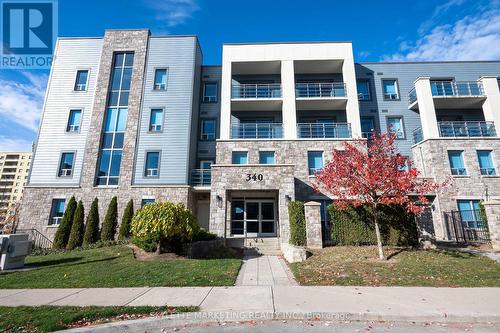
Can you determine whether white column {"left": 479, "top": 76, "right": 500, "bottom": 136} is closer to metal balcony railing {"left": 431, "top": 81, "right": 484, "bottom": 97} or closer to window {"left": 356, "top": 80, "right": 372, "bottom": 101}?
metal balcony railing {"left": 431, "top": 81, "right": 484, "bottom": 97}

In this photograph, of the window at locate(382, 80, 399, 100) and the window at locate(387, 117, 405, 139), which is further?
the window at locate(382, 80, 399, 100)

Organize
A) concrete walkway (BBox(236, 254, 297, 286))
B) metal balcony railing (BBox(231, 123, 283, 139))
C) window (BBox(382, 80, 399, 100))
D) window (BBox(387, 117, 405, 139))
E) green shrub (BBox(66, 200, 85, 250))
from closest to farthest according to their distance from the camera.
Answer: concrete walkway (BBox(236, 254, 297, 286)) < green shrub (BBox(66, 200, 85, 250)) < metal balcony railing (BBox(231, 123, 283, 139)) < window (BBox(387, 117, 405, 139)) < window (BBox(382, 80, 399, 100))

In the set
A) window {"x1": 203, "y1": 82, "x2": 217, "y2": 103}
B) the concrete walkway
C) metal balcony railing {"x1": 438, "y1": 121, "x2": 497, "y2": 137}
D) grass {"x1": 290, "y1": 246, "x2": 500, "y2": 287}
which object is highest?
window {"x1": 203, "y1": 82, "x2": 217, "y2": 103}

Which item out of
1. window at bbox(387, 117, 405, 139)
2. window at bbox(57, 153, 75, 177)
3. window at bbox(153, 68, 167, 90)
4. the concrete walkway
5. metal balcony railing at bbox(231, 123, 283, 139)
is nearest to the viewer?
the concrete walkway

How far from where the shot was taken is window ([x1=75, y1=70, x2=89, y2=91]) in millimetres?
21719

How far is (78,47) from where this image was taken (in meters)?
22.6

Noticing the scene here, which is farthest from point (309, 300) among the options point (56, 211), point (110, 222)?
point (56, 211)

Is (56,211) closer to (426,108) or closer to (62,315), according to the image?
(62,315)

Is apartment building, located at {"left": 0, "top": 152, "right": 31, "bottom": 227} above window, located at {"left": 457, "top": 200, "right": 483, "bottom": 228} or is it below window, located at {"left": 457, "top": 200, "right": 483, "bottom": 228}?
above

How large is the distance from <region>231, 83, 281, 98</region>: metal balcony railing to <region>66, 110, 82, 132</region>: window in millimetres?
12973

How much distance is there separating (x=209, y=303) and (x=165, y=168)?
1535cm

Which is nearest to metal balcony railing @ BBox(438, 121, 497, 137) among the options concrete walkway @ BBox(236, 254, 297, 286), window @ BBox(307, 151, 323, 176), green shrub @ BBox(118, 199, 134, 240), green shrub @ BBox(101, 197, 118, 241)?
window @ BBox(307, 151, 323, 176)

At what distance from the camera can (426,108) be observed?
65.5 feet

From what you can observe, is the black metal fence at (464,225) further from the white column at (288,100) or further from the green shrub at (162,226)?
the green shrub at (162,226)
